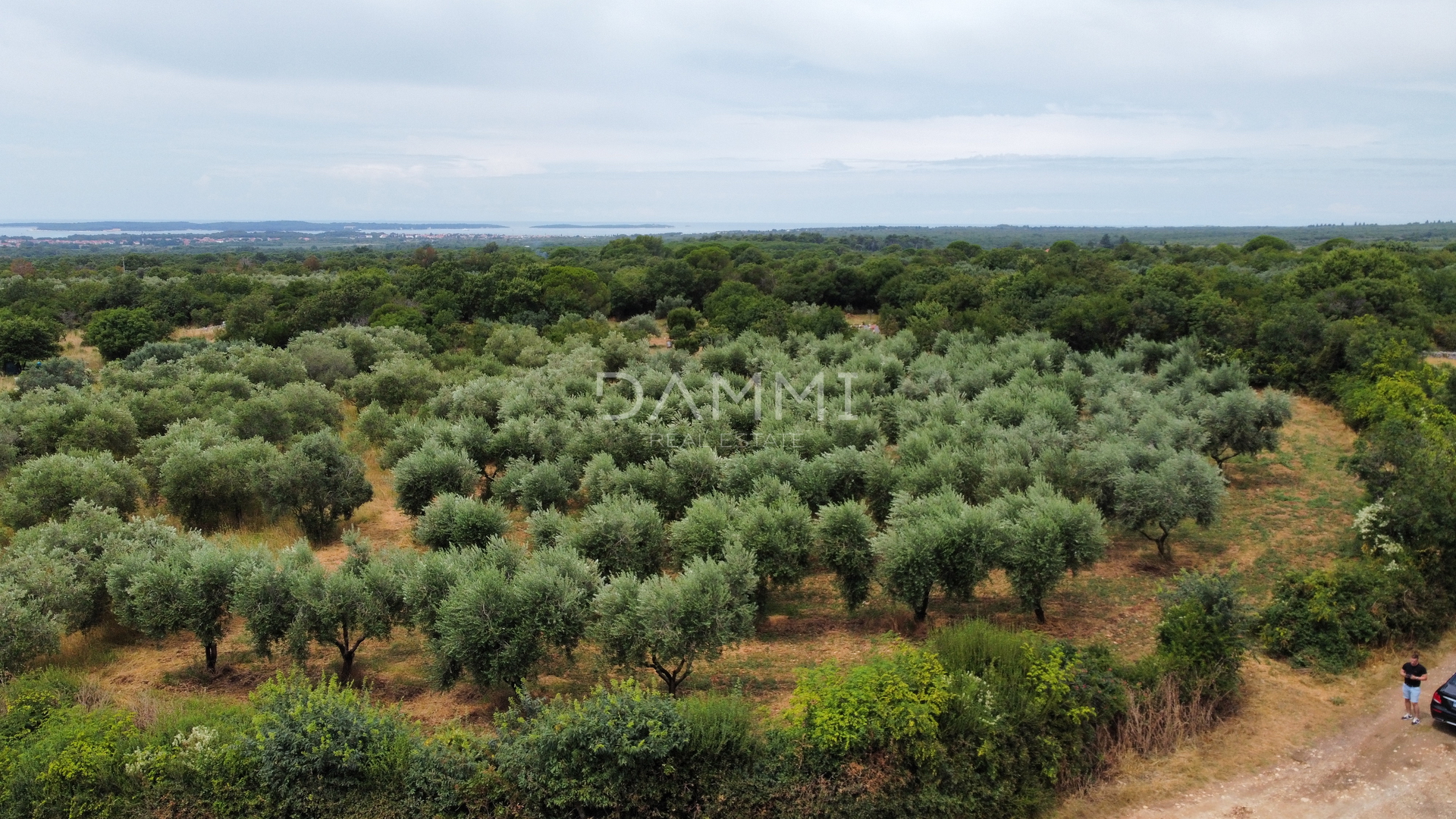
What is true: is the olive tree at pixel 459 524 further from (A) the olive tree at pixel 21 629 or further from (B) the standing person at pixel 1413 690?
(B) the standing person at pixel 1413 690

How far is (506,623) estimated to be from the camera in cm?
1311

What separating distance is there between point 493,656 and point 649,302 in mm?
52113

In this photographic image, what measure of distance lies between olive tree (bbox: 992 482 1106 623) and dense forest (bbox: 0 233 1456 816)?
0.08 meters

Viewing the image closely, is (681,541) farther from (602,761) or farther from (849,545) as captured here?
(602,761)

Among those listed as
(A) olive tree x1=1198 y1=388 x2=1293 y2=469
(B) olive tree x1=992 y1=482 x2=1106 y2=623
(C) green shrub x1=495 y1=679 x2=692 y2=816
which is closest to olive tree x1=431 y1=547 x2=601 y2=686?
(C) green shrub x1=495 y1=679 x2=692 y2=816

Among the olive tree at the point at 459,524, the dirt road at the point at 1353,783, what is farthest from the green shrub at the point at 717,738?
the olive tree at the point at 459,524

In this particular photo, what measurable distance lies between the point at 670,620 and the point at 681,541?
12.9 ft

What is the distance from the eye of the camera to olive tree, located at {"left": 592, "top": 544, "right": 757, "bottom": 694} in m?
12.8

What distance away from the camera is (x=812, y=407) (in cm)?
2731

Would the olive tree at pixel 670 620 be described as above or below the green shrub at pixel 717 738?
above

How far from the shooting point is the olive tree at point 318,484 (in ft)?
69.6

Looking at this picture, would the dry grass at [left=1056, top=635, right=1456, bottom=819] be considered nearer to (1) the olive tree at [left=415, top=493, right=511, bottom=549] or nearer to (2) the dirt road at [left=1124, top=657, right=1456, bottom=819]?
(2) the dirt road at [left=1124, top=657, right=1456, bottom=819]

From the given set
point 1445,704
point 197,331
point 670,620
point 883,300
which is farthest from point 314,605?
point 883,300

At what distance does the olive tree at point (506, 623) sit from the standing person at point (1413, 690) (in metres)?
13.4
